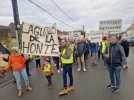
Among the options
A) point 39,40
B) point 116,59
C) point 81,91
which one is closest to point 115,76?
point 116,59

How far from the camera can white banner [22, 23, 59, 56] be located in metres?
9.70

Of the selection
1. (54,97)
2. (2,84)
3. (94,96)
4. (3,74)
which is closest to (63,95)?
(54,97)

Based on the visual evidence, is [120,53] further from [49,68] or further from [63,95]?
[49,68]

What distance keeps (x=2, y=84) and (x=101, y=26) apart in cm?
956

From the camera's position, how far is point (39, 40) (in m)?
10.1

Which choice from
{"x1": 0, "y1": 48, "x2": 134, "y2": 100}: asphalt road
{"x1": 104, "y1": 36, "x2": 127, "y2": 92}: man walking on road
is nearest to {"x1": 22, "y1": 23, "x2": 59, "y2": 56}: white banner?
{"x1": 0, "y1": 48, "x2": 134, "y2": 100}: asphalt road

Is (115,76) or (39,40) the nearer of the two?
(115,76)

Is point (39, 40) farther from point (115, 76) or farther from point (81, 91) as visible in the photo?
point (115, 76)

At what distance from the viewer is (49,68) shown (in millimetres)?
11070

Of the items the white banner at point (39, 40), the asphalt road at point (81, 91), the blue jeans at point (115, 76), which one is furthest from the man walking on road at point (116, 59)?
the white banner at point (39, 40)

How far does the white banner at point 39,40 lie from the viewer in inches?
382

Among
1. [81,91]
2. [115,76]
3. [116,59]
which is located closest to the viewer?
[116,59]

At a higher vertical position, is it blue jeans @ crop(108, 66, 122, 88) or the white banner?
the white banner

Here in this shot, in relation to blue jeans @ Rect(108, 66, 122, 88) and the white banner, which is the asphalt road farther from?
the white banner
